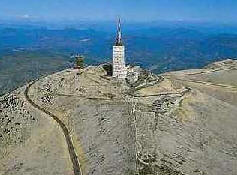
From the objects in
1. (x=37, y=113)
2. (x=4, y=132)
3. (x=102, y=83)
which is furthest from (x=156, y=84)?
(x=4, y=132)

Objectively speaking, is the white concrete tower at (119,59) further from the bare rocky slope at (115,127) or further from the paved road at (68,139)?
the paved road at (68,139)

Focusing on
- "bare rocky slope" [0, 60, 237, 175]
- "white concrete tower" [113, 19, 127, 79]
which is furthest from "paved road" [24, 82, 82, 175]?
"white concrete tower" [113, 19, 127, 79]

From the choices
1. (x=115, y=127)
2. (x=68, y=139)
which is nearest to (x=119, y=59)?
(x=115, y=127)

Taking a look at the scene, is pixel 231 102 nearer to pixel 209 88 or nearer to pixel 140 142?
pixel 209 88

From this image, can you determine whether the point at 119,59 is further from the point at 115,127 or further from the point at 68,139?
the point at 68,139

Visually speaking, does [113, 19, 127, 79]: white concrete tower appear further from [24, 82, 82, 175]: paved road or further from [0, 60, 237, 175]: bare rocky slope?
[24, 82, 82, 175]: paved road

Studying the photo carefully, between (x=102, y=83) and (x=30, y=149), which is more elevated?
(x=102, y=83)

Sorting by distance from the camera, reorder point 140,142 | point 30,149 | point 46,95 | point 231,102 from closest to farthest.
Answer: point 140,142 → point 30,149 → point 46,95 → point 231,102
